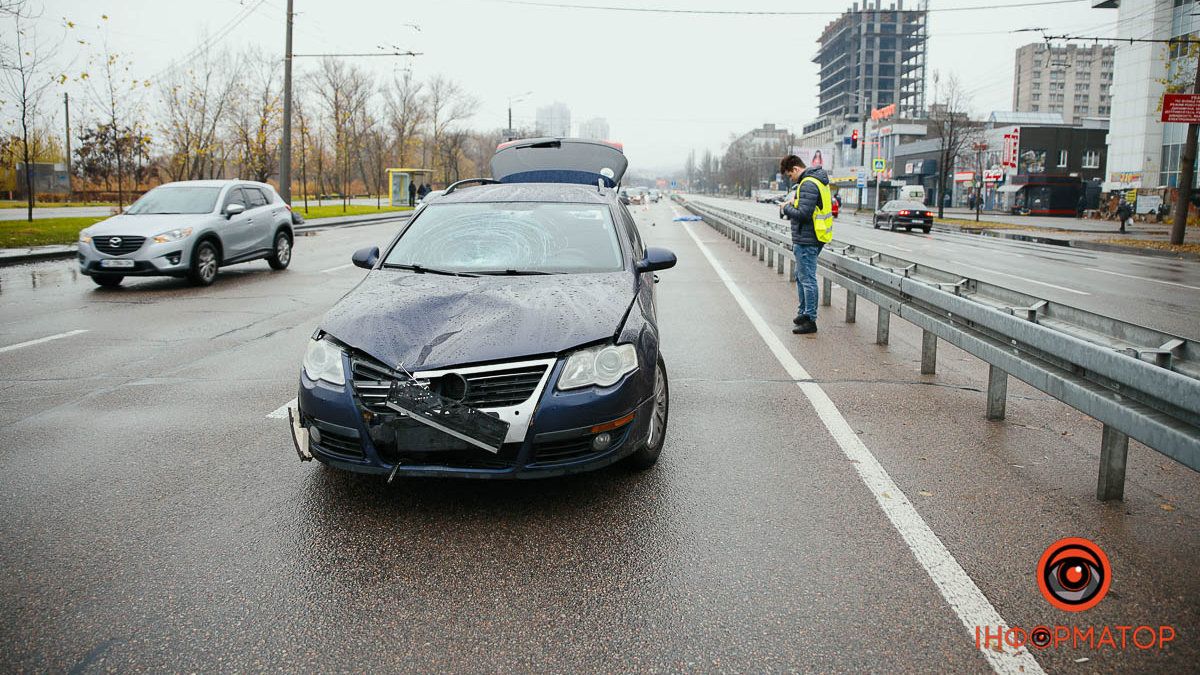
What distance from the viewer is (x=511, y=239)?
5590 millimetres

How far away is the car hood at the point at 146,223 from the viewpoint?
1299 centimetres

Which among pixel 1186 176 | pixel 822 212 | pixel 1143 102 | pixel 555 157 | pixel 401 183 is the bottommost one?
pixel 822 212

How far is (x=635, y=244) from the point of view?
6332 mm

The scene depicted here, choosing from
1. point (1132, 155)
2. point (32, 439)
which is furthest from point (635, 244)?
point (1132, 155)

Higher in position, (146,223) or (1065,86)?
(1065,86)

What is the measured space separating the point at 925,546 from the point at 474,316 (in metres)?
2.34

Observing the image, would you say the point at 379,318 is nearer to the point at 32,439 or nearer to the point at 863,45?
the point at 32,439

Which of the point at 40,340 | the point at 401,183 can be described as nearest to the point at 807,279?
the point at 40,340

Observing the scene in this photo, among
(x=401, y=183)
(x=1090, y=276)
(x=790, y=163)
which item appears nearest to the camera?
(x=790, y=163)

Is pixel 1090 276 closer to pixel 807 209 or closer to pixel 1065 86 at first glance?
pixel 807 209

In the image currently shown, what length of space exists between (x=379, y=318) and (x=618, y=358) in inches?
48.3

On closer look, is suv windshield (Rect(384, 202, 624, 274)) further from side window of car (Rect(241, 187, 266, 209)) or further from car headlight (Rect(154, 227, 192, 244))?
side window of car (Rect(241, 187, 266, 209))

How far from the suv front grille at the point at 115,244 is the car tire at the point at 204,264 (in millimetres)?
796

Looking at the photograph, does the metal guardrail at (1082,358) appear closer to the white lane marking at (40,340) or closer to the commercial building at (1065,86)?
the white lane marking at (40,340)
